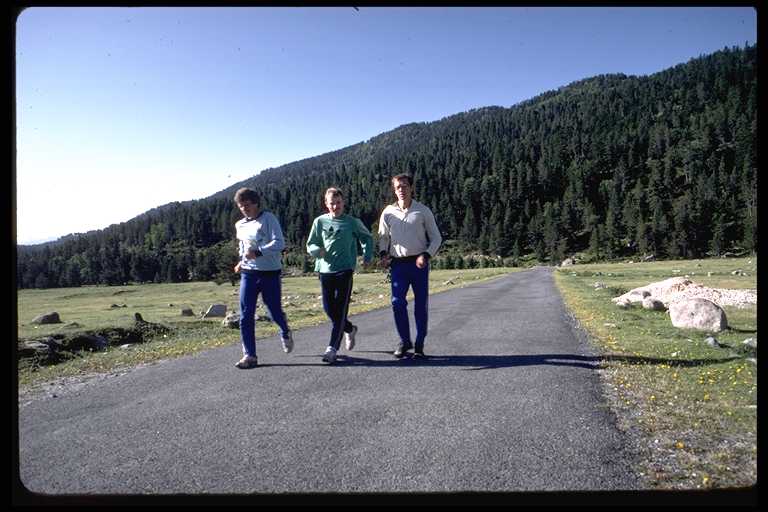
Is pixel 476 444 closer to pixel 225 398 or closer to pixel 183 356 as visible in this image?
pixel 225 398

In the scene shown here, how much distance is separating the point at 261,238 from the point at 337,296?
1.48 meters

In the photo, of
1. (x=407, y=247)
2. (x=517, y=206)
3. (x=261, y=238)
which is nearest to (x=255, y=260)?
(x=261, y=238)

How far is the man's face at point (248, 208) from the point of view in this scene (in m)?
5.50

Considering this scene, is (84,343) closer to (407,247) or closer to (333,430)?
(407,247)

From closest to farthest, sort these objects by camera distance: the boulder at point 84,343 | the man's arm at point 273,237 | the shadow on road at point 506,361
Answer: the man's arm at point 273,237
the shadow on road at point 506,361
the boulder at point 84,343

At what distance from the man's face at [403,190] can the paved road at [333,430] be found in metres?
2.41

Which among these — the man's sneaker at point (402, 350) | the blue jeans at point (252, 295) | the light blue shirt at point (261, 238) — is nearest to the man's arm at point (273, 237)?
the light blue shirt at point (261, 238)

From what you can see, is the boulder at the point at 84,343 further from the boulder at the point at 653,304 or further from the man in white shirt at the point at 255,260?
the boulder at the point at 653,304

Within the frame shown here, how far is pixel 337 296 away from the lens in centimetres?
626

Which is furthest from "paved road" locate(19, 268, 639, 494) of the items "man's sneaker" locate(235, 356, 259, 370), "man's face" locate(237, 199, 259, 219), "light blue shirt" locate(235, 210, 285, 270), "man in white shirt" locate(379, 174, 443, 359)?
"man's face" locate(237, 199, 259, 219)

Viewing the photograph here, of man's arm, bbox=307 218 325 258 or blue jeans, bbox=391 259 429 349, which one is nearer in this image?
man's arm, bbox=307 218 325 258

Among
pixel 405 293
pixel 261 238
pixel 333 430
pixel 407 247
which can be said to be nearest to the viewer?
pixel 333 430

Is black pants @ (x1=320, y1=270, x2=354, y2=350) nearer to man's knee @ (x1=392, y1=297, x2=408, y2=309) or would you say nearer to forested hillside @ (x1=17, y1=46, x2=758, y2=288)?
man's knee @ (x1=392, y1=297, x2=408, y2=309)

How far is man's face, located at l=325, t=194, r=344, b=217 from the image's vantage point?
5.95 metres
